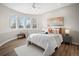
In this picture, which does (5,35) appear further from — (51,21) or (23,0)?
(51,21)

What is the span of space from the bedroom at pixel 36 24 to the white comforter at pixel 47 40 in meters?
0.02

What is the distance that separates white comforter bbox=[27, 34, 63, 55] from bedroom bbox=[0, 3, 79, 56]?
0.02 meters

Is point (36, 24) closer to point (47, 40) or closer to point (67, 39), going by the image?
point (47, 40)

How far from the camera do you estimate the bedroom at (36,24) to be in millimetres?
1927

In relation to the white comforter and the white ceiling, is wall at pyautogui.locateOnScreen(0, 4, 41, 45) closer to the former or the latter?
the white ceiling

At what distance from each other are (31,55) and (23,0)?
119 centimetres

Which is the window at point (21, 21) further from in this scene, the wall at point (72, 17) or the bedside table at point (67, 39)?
the bedside table at point (67, 39)

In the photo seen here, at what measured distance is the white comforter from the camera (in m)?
1.91

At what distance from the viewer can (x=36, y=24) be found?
2020mm

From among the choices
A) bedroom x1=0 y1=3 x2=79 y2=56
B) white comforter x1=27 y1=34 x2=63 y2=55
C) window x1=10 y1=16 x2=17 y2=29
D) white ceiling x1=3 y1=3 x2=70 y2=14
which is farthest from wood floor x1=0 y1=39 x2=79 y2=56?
white ceiling x1=3 y1=3 x2=70 y2=14

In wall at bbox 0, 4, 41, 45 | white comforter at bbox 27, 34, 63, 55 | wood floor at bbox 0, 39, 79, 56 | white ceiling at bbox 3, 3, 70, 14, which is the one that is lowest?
wood floor at bbox 0, 39, 79, 56

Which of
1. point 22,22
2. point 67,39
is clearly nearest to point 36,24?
point 22,22

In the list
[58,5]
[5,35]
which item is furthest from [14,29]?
[58,5]

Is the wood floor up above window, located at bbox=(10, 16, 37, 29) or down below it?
below
